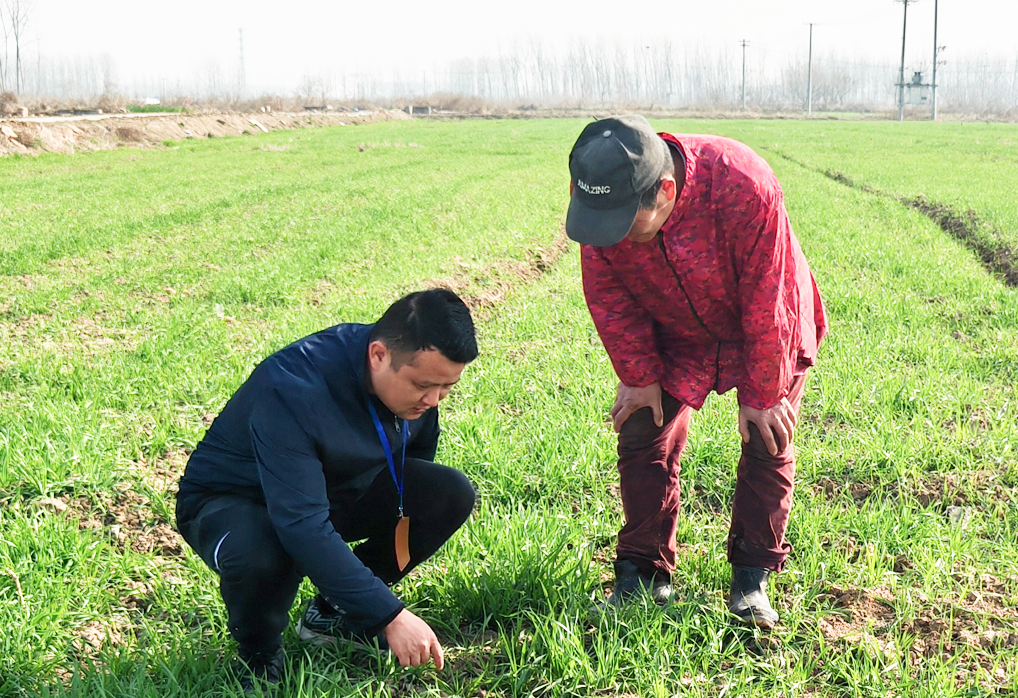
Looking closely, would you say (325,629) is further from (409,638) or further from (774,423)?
(774,423)

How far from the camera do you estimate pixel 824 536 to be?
11.3ft

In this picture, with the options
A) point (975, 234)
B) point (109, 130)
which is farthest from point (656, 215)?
point (109, 130)

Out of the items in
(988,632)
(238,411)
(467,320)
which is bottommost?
(988,632)

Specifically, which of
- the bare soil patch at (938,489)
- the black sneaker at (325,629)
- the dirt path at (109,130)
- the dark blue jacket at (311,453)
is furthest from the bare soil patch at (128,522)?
the dirt path at (109,130)

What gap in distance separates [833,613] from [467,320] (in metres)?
1.58

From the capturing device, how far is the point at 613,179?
228 centimetres

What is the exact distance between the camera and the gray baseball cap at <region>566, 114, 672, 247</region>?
89.7 inches

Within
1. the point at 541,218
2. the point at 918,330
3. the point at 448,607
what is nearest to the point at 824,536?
the point at 448,607

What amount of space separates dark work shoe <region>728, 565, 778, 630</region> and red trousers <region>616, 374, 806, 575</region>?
0.10 feet

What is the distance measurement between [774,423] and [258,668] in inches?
63.4

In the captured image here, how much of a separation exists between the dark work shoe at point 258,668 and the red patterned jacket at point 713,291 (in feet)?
4.31

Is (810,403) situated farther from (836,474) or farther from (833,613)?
A: (833,613)

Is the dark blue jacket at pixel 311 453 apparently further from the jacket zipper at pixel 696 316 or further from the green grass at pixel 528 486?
the jacket zipper at pixel 696 316

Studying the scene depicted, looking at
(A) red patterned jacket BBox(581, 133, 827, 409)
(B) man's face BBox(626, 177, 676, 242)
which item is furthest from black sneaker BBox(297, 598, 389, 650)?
(B) man's face BBox(626, 177, 676, 242)
